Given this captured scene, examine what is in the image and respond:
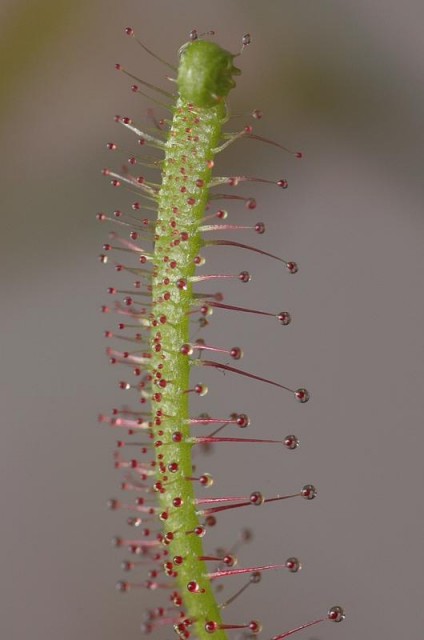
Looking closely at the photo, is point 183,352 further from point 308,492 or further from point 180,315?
point 308,492

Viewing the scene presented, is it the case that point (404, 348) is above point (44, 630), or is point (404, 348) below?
above

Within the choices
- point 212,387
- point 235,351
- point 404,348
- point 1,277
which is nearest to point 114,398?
point 212,387

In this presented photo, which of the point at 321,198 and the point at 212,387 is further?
the point at 321,198

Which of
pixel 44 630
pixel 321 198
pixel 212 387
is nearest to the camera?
pixel 44 630

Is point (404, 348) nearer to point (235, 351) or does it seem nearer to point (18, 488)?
point (18, 488)

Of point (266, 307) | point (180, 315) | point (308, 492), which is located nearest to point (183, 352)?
point (180, 315)

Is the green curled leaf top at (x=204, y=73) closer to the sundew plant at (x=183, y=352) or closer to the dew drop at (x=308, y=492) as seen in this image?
the sundew plant at (x=183, y=352)

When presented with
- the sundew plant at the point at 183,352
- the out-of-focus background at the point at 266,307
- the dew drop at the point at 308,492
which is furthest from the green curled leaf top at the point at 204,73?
the out-of-focus background at the point at 266,307
